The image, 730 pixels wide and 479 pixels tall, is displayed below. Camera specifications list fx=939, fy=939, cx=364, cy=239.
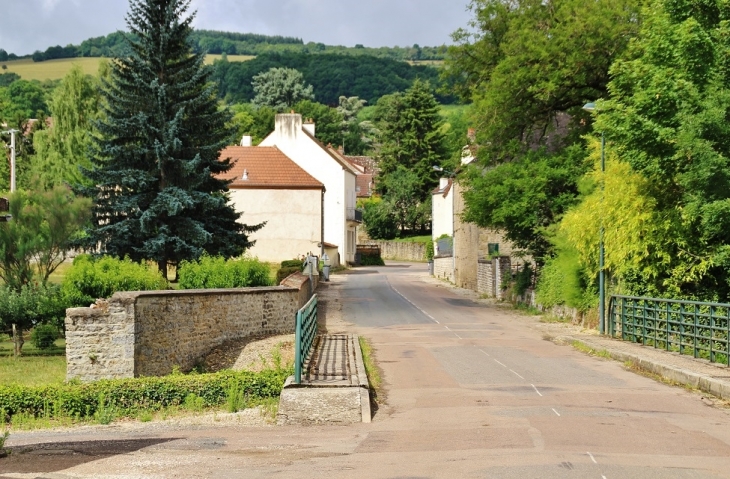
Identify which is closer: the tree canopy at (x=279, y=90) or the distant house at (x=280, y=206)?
the distant house at (x=280, y=206)

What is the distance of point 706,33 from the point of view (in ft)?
68.2

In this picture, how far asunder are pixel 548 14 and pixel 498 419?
26554 mm

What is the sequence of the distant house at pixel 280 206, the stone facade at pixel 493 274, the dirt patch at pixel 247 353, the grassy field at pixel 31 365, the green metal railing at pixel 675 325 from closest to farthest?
1. the green metal railing at pixel 675 325
2. the grassy field at pixel 31 365
3. the dirt patch at pixel 247 353
4. the stone facade at pixel 493 274
5. the distant house at pixel 280 206

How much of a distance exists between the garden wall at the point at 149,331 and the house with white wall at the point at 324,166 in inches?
1792

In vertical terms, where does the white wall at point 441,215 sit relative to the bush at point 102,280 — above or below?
above

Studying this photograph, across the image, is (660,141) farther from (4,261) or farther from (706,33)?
(4,261)

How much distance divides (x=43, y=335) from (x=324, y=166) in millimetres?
46772

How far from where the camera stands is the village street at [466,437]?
9891 mm

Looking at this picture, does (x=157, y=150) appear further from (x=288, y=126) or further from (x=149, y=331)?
(x=288, y=126)

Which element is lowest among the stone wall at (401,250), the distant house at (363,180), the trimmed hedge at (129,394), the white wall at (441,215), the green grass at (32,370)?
the green grass at (32,370)

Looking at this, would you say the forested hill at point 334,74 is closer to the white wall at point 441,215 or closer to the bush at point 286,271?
the white wall at point 441,215

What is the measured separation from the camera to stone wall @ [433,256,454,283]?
2442 inches

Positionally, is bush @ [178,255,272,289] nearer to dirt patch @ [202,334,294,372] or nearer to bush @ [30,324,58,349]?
dirt patch @ [202,334,294,372]

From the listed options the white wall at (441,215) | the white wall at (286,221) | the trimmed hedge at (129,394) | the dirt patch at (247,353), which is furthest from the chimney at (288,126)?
the trimmed hedge at (129,394)
